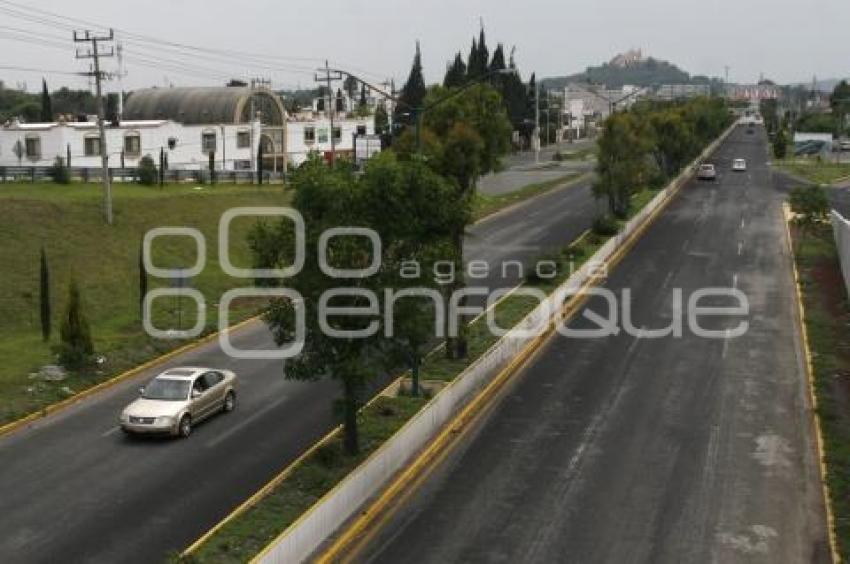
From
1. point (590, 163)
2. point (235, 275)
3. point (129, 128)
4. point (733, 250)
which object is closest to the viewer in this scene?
point (235, 275)

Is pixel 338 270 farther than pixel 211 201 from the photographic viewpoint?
No

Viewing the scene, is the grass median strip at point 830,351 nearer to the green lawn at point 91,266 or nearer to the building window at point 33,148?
the green lawn at point 91,266

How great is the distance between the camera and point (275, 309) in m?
18.9

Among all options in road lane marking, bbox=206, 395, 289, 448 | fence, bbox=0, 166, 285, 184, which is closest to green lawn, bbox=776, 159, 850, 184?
fence, bbox=0, 166, 285, 184

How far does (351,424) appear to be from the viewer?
20.0 meters

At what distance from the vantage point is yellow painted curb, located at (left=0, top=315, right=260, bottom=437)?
76.5 feet

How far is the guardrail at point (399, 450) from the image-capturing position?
15.6 metres

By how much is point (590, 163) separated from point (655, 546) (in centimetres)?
9762

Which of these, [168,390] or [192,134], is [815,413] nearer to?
[168,390]

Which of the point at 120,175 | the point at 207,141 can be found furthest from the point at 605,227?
the point at 207,141

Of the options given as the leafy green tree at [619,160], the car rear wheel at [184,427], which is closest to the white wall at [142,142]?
the leafy green tree at [619,160]

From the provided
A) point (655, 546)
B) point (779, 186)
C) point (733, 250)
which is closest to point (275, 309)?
point (655, 546)

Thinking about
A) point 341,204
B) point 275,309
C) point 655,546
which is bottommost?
point 655,546

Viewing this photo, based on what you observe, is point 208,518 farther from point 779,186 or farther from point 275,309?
point 779,186
